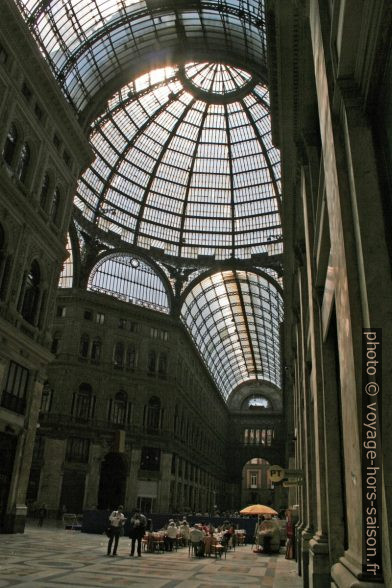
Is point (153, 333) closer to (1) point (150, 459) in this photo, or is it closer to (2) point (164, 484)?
(1) point (150, 459)

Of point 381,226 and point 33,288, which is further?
point 33,288

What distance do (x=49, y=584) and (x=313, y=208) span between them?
9982 mm

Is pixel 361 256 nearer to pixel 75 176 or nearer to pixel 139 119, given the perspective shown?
pixel 75 176

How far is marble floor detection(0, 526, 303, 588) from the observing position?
10958mm

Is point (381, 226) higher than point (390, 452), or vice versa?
point (381, 226)

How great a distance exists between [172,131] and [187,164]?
3.69 m

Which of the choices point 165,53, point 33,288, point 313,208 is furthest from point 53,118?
point 313,208

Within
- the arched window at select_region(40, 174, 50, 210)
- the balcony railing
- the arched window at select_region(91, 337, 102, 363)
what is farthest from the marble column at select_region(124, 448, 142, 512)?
the arched window at select_region(40, 174, 50, 210)

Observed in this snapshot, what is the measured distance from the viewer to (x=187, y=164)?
161 feet

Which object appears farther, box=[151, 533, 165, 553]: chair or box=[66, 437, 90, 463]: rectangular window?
box=[66, 437, 90, 463]: rectangular window

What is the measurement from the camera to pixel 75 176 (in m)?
28.0

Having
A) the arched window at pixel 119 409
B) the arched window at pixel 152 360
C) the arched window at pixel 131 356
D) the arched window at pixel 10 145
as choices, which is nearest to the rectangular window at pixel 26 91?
the arched window at pixel 10 145

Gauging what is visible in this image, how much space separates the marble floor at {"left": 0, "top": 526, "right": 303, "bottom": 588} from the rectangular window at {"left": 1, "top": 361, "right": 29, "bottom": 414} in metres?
5.24

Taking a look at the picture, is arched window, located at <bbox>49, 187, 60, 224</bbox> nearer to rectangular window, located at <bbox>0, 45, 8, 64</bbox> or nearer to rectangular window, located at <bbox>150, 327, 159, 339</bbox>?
rectangular window, located at <bbox>0, 45, 8, 64</bbox>
